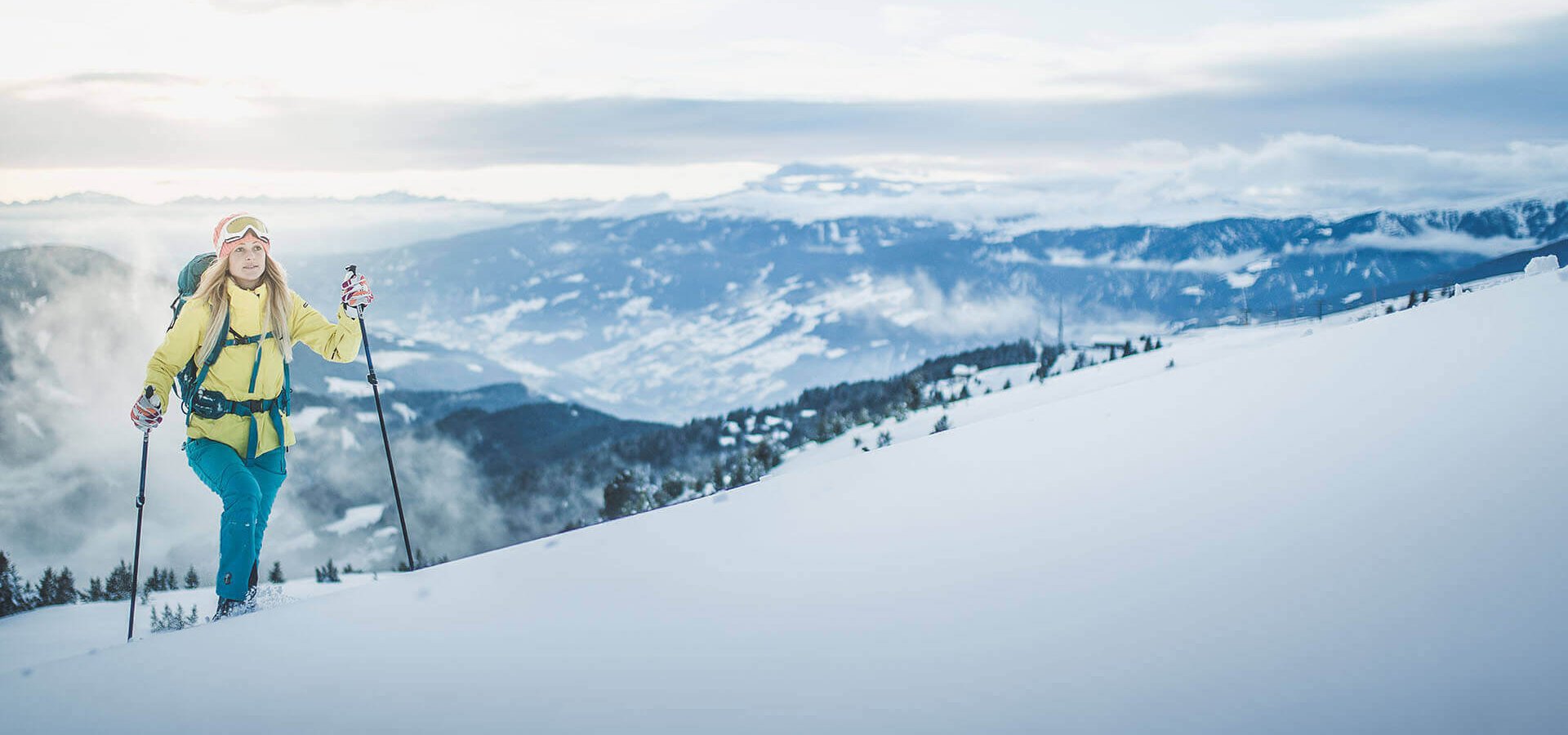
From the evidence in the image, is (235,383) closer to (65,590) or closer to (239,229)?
(239,229)

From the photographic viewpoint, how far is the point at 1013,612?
12.2ft

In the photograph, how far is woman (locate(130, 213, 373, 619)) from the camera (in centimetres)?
604

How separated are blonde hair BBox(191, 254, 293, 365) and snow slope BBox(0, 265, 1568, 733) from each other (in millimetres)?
2015

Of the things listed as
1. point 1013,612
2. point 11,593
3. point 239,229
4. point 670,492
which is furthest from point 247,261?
point 670,492

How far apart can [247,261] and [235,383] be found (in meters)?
0.74

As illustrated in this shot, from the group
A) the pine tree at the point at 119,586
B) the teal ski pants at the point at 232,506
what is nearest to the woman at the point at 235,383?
the teal ski pants at the point at 232,506

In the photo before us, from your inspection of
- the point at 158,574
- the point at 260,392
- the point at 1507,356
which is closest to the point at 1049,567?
the point at 1507,356

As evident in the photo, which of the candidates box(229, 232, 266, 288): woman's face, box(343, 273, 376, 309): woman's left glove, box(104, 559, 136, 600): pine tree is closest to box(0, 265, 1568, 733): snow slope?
box(229, 232, 266, 288): woman's face

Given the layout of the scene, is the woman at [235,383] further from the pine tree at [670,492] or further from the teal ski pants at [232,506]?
the pine tree at [670,492]

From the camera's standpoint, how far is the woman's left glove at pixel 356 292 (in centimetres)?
709

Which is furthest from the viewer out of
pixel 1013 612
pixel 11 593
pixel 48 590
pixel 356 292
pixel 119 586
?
pixel 48 590

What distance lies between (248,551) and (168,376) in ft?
3.68

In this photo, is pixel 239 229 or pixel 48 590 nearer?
pixel 239 229

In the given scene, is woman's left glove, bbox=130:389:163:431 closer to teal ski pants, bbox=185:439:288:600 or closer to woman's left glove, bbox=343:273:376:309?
teal ski pants, bbox=185:439:288:600
